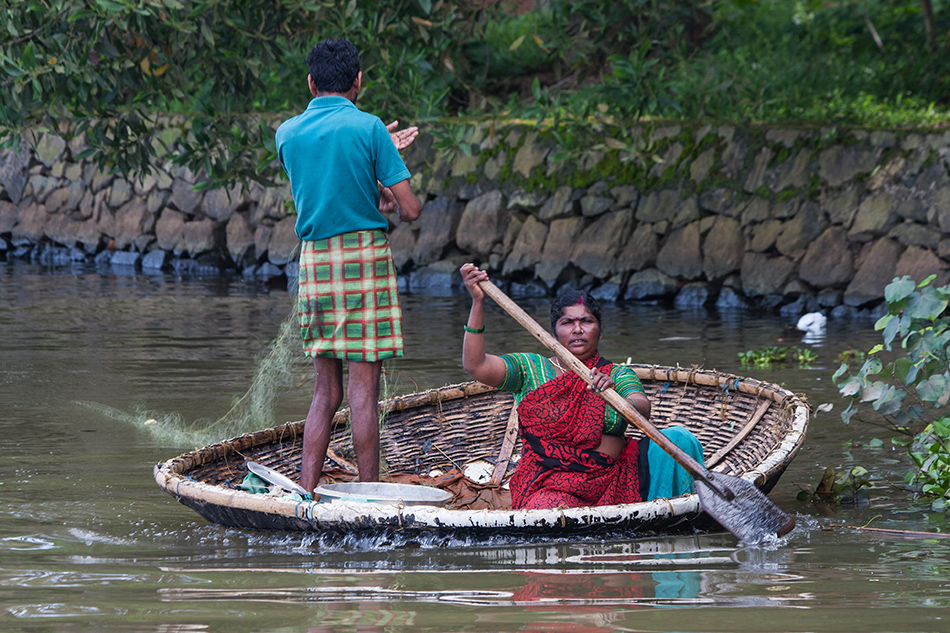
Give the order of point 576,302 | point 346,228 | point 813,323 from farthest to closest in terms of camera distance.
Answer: point 813,323 < point 346,228 < point 576,302

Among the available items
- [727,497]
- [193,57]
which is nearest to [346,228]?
[727,497]

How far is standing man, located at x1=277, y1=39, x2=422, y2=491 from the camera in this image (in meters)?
4.15

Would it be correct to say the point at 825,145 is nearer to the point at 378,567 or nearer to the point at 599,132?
the point at 599,132

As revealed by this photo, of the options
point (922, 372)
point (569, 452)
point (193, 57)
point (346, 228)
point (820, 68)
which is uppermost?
point (820, 68)

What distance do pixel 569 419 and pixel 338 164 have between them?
128 cm

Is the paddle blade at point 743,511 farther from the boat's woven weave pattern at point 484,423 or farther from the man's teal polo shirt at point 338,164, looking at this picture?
the man's teal polo shirt at point 338,164

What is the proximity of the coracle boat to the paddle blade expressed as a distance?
0.06 m

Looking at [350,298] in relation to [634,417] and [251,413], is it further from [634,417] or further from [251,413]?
[251,413]

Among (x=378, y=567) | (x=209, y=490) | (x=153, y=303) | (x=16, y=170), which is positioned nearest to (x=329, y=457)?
(x=209, y=490)

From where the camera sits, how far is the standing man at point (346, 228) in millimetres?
4152

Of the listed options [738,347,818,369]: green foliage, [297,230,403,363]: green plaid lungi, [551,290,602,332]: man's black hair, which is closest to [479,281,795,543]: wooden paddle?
[551,290,602,332]: man's black hair

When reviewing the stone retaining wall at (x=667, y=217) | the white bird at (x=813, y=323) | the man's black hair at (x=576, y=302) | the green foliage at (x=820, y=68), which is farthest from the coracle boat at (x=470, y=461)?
the green foliage at (x=820, y=68)

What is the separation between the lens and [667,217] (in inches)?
452

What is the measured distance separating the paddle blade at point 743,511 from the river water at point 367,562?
71 millimetres
